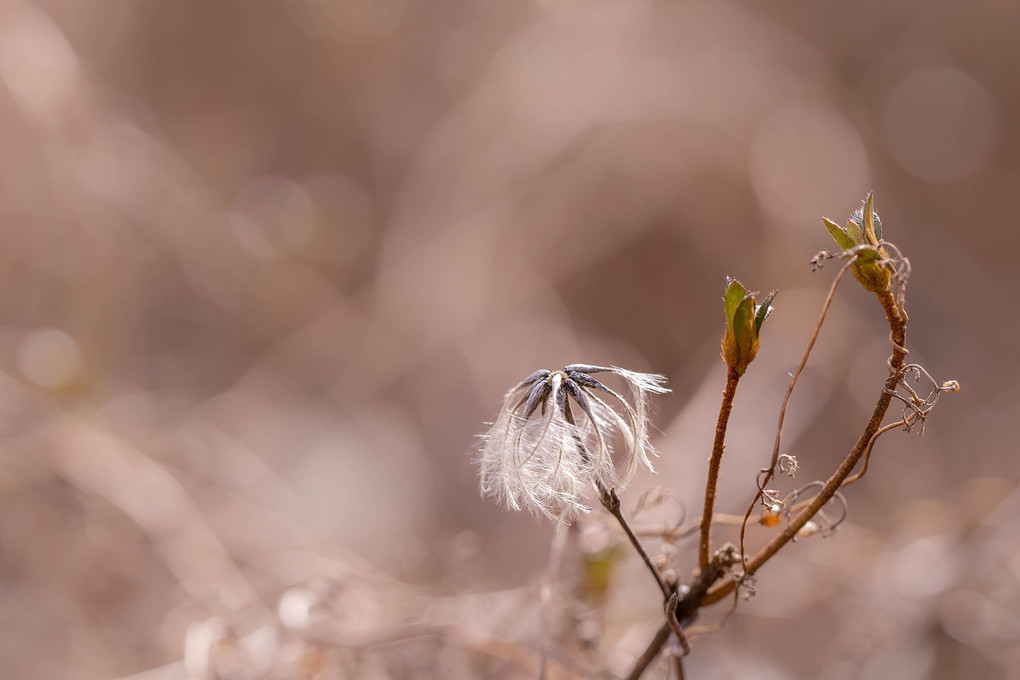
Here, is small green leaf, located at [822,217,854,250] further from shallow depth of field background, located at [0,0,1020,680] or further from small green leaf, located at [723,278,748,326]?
shallow depth of field background, located at [0,0,1020,680]

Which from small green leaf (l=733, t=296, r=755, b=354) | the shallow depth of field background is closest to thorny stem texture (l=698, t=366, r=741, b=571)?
small green leaf (l=733, t=296, r=755, b=354)

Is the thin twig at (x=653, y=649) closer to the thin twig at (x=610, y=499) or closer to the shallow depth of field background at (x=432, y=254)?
the thin twig at (x=610, y=499)

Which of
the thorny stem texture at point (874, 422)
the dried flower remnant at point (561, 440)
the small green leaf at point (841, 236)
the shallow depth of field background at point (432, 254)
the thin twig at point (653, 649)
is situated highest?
the shallow depth of field background at point (432, 254)

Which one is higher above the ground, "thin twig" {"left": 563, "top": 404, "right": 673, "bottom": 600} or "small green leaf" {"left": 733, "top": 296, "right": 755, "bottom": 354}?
"small green leaf" {"left": 733, "top": 296, "right": 755, "bottom": 354}

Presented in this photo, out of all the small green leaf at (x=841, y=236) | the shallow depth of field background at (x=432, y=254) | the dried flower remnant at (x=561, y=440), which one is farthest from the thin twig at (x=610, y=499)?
the shallow depth of field background at (x=432, y=254)

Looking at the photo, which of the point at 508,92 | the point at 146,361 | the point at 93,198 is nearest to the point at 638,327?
the point at 508,92

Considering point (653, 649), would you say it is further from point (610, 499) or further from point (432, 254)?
point (432, 254)
